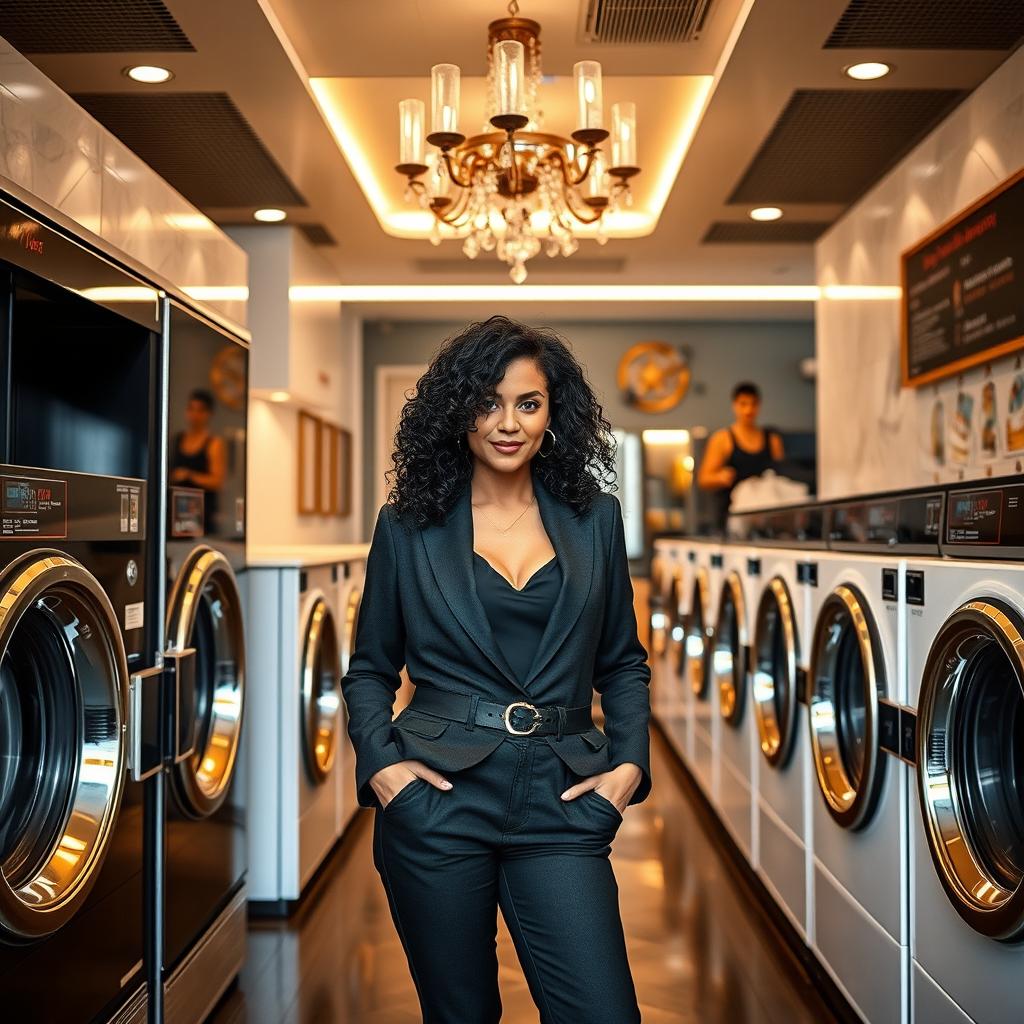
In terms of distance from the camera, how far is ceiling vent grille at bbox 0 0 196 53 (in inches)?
130

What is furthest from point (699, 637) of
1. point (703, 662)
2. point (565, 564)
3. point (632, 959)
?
→ point (565, 564)

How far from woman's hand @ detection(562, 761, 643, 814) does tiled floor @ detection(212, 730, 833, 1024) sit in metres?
1.31

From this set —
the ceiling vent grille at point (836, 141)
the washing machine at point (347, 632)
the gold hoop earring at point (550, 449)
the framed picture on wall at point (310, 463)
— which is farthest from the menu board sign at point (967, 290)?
the framed picture on wall at point (310, 463)

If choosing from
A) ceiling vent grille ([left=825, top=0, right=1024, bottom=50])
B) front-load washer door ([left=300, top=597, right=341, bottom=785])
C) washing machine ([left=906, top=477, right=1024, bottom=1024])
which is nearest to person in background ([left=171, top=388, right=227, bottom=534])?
front-load washer door ([left=300, top=597, right=341, bottom=785])

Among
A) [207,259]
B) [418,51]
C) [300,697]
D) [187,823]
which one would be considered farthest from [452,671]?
[418,51]

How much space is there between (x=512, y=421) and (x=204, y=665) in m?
1.56

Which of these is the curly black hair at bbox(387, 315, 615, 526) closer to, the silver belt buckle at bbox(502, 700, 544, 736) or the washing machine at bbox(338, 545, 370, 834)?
the silver belt buckle at bbox(502, 700, 544, 736)

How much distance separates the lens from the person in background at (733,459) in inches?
271

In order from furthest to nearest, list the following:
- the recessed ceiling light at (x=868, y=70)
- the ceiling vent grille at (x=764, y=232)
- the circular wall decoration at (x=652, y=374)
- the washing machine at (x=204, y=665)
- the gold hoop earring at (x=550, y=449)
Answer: the circular wall decoration at (x=652, y=374) < the ceiling vent grille at (x=764, y=232) < the recessed ceiling light at (x=868, y=70) < the washing machine at (x=204, y=665) < the gold hoop earring at (x=550, y=449)

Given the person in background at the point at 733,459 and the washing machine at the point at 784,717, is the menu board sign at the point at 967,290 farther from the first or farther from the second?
the person in background at the point at 733,459

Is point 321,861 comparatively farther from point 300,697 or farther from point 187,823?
point 187,823

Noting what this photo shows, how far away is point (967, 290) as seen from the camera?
4023 mm

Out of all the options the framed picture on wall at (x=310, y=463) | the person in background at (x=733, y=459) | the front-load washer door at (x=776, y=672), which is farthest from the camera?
the framed picture on wall at (x=310, y=463)

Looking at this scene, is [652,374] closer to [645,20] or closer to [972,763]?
[645,20]
